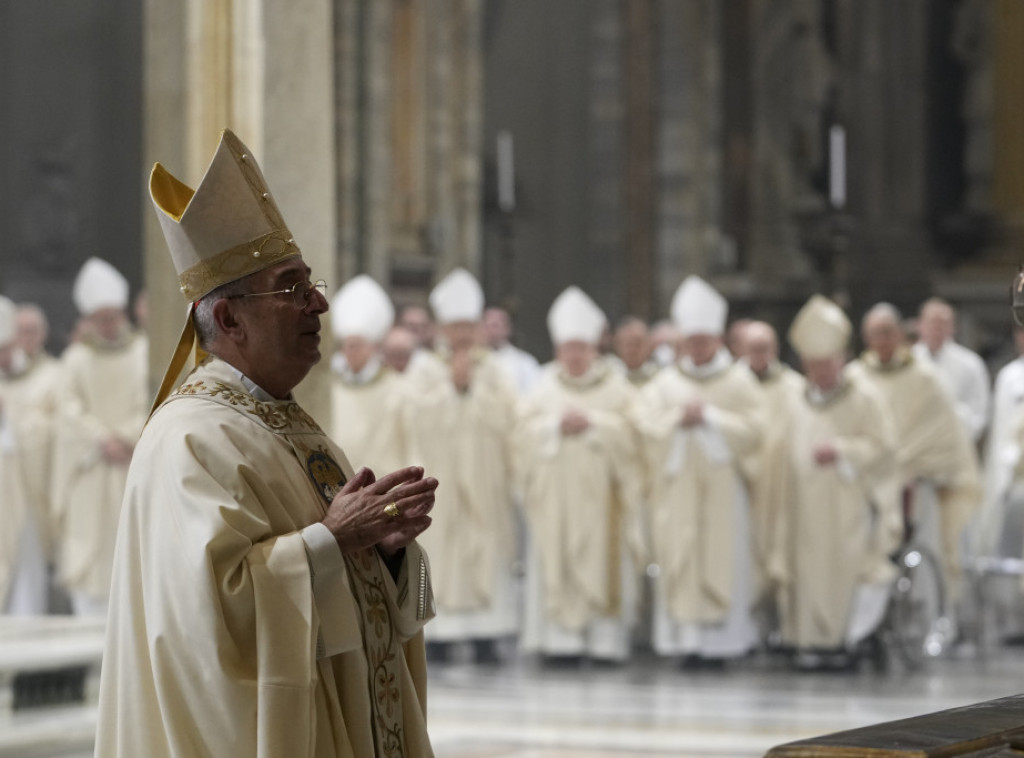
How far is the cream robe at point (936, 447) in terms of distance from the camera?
10.3 meters

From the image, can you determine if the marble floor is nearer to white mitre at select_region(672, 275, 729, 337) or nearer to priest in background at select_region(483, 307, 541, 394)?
white mitre at select_region(672, 275, 729, 337)

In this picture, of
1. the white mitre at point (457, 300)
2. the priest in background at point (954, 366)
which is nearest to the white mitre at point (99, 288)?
the white mitre at point (457, 300)

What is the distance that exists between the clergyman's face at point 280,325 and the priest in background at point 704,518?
7.14 metres

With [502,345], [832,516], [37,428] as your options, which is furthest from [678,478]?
[37,428]

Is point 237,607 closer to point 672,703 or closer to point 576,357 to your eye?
point 672,703

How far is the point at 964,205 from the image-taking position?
14680mm

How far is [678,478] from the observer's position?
10242 mm

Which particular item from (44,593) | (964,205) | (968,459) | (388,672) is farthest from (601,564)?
(388,672)

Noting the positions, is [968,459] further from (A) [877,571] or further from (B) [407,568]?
(B) [407,568]

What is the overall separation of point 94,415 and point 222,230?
7823 mm

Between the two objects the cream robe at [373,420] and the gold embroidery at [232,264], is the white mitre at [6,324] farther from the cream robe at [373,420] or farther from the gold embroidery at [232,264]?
the gold embroidery at [232,264]

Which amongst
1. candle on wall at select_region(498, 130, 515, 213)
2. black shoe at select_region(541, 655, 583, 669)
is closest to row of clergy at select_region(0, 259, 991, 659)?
black shoe at select_region(541, 655, 583, 669)

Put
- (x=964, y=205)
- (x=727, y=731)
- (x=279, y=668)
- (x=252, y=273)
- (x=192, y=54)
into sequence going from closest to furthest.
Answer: (x=279, y=668) < (x=252, y=273) < (x=192, y=54) < (x=727, y=731) < (x=964, y=205)

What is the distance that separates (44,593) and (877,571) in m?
5.20
